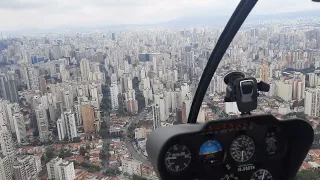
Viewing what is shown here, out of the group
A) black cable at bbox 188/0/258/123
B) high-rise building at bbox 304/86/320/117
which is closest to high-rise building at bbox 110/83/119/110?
black cable at bbox 188/0/258/123

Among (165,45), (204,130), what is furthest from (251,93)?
(165,45)

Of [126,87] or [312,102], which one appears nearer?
[312,102]

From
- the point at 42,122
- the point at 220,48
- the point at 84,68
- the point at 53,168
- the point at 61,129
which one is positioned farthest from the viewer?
the point at 84,68

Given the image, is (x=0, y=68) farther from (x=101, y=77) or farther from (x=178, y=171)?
(x=178, y=171)

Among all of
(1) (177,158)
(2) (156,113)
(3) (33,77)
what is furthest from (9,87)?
(1) (177,158)

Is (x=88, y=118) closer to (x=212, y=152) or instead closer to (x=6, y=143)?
(x=6, y=143)

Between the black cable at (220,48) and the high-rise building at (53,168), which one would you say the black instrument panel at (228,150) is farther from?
the high-rise building at (53,168)

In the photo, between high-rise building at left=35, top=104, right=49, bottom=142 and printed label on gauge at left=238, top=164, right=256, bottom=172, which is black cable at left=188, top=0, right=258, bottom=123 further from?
high-rise building at left=35, top=104, right=49, bottom=142
